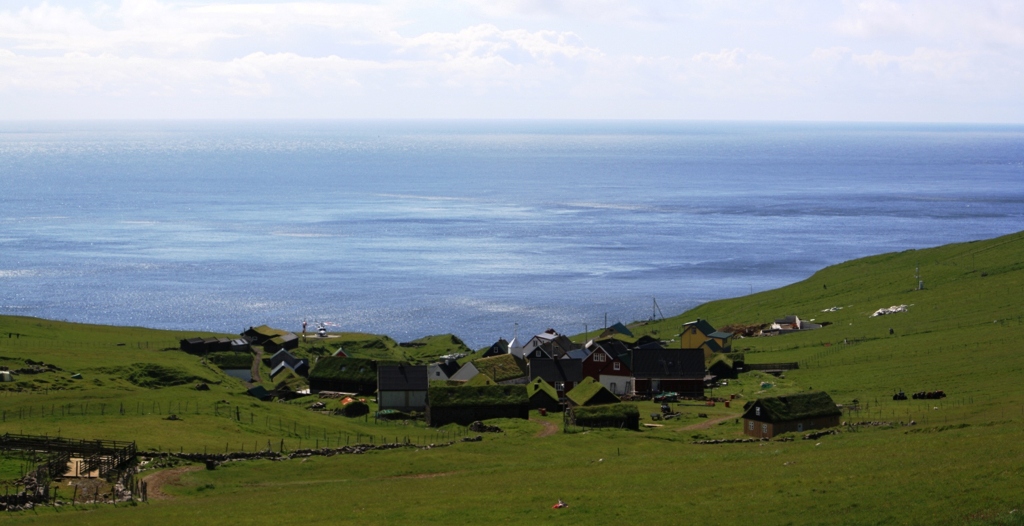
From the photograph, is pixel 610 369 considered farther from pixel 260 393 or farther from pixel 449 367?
pixel 260 393

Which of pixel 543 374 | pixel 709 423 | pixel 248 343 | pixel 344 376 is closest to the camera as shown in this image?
pixel 709 423

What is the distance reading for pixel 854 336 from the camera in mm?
101938

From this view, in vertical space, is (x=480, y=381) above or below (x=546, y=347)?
below

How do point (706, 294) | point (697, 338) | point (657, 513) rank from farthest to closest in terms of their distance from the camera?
point (706, 294), point (697, 338), point (657, 513)

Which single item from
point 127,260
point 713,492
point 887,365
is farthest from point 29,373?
point 127,260

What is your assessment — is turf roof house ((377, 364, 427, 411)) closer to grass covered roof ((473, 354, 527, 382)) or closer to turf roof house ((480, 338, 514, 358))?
grass covered roof ((473, 354, 527, 382))

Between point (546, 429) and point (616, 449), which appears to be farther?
point (546, 429)

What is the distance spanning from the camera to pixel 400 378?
7619cm

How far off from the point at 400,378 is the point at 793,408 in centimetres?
2815

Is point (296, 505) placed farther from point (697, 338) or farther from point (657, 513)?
point (697, 338)

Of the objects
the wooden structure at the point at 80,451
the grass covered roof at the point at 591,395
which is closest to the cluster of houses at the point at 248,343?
the grass covered roof at the point at 591,395

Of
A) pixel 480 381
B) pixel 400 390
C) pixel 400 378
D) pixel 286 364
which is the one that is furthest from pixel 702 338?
pixel 286 364

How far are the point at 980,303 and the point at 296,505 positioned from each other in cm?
A: 8607

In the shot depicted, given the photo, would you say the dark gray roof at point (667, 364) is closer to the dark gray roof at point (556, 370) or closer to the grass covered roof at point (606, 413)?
the dark gray roof at point (556, 370)
